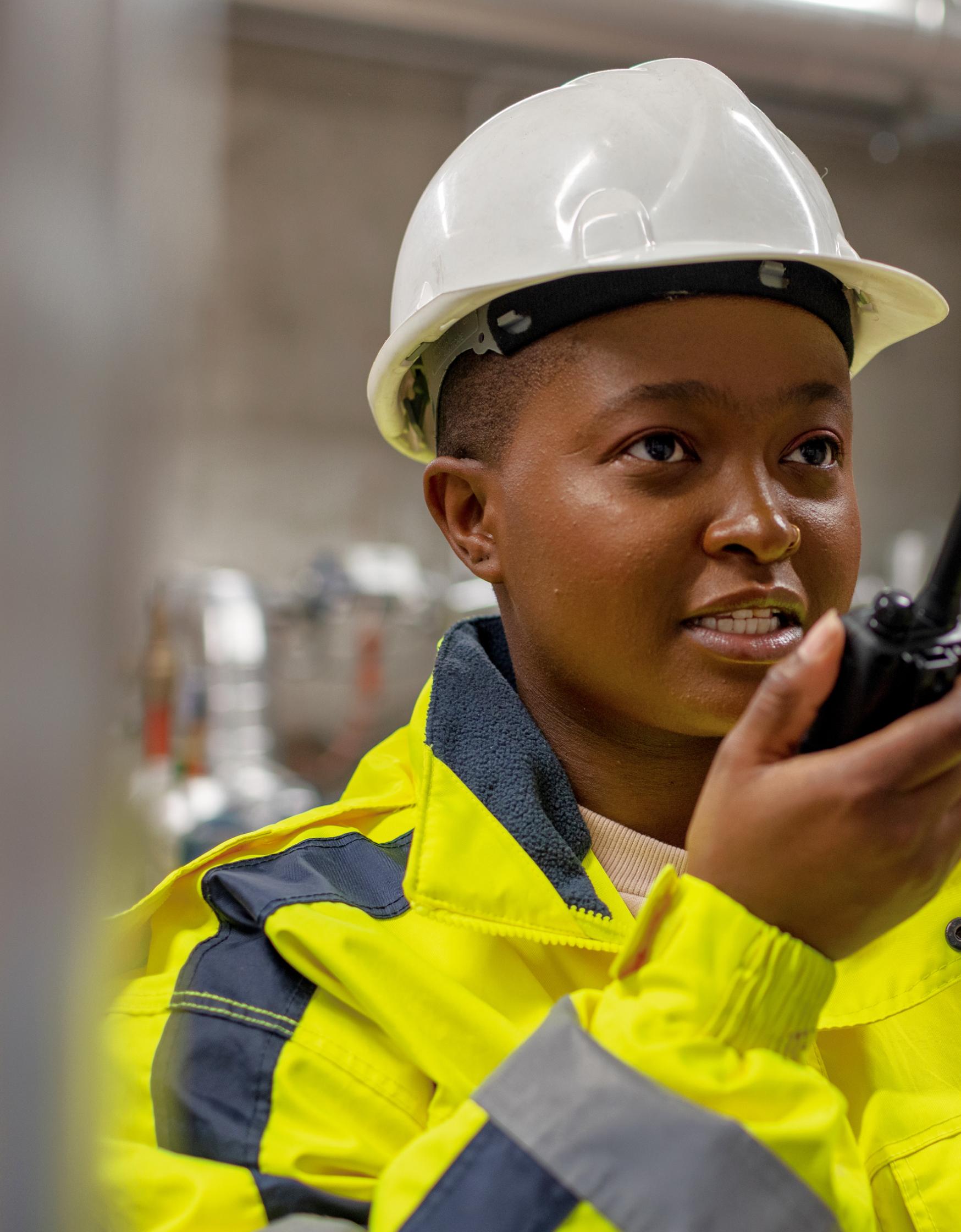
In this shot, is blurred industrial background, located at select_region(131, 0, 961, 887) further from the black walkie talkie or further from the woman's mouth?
the black walkie talkie

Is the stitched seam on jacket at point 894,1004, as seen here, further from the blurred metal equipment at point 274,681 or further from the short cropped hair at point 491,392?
the blurred metal equipment at point 274,681

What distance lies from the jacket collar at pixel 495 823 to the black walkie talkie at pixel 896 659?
265 mm

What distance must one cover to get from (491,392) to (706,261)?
21cm

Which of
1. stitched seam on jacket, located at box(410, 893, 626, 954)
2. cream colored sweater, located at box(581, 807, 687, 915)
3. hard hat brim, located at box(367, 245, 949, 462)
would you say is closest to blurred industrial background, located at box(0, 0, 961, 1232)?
hard hat brim, located at box(367, 245, 949, 462)

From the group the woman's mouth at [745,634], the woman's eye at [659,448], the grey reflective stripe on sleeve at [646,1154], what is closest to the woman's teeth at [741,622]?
the woman's mouth at [745,634]

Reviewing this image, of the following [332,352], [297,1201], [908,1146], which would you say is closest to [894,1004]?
[908,1146]

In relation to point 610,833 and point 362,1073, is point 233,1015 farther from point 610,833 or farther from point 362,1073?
point 610,833

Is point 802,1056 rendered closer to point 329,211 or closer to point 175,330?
point 175,330

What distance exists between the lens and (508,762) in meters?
0.91

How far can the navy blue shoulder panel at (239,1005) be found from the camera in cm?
77

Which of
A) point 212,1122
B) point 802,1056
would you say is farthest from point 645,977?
point 212,1122

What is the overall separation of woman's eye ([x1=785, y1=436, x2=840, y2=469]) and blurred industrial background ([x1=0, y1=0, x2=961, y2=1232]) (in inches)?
13.7

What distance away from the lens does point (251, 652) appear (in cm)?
190

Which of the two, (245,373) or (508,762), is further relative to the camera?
(245,373)
